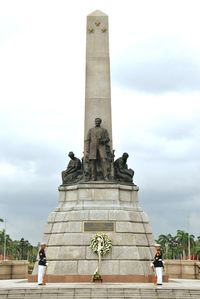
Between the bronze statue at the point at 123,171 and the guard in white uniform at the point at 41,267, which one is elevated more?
the bronze statue at the point at 123,171

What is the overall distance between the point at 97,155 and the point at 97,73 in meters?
4.01

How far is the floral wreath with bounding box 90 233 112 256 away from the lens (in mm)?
20984

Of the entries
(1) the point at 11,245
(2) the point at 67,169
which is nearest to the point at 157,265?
(2) the point at 67,169

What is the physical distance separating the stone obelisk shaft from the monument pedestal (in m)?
2.89

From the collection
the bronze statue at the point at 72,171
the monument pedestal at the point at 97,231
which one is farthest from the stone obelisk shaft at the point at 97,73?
the monument pedestal at the point at 97,231

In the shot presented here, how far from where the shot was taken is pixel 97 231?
71.1 feet

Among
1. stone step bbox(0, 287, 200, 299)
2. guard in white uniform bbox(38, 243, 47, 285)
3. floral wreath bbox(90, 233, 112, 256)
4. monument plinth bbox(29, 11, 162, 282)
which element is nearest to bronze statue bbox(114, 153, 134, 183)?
monument plinth bbox(29, 11, 162, 282)

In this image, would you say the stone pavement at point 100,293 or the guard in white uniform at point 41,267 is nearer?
the stone pavement at point 100,293

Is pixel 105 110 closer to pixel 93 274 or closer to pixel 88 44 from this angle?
pixel 88 44

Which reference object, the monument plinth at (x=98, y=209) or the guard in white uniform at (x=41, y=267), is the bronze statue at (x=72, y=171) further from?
the guard in white uniform at (x=41, y=267)

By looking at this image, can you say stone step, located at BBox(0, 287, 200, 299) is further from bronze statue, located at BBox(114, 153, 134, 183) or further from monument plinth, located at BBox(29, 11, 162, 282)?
bronze statue, located at BBox(114, 153, 134, 183)

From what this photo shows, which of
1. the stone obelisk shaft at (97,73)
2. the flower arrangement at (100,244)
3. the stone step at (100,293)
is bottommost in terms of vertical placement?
the stone step at (100,293)

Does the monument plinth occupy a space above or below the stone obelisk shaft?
below

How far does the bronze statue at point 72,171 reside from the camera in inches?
930
